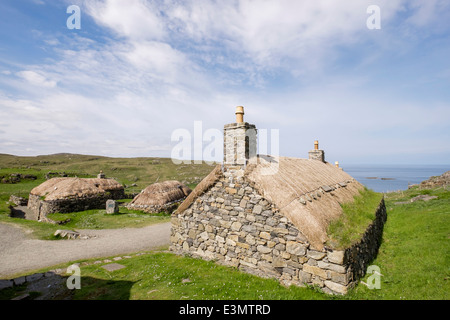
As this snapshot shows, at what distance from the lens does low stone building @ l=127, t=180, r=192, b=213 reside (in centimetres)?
2501

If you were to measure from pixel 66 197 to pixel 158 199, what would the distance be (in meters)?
10.0

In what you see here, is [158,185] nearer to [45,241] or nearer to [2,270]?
[45,241]

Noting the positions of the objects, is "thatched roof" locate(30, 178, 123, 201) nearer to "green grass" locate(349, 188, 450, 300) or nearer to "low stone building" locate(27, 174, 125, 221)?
"low stone building" locate(27, 174, 125, 221)

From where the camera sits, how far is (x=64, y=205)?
24047 mm

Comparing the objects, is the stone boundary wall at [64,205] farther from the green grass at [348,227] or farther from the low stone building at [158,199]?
the green grass at [348,227]

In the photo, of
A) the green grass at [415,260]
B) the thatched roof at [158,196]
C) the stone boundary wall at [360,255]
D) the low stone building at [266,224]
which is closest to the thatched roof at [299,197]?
the low stone building at [266,224]

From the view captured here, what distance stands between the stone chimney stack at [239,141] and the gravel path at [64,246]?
30.8ft

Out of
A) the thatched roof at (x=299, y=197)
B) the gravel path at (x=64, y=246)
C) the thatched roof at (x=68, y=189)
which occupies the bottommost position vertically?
the gravel path at (x=64, y=246)

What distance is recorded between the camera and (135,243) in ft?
51.5

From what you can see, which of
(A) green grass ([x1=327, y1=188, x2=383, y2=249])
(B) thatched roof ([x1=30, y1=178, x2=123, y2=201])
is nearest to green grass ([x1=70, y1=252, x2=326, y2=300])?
(A) green grass ([x1=327, y1=188, x2=383, y2=249])

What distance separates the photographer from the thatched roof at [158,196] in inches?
998

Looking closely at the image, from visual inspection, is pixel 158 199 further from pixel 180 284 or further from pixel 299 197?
pixel 299 197

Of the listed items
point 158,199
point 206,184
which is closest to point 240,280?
point 206,184
